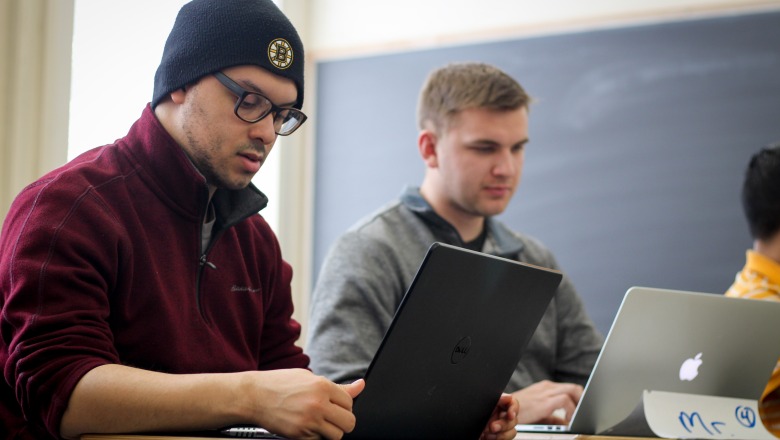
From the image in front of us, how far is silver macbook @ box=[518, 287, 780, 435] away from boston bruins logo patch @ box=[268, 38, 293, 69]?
66 centimetres

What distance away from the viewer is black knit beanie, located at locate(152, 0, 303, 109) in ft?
4.47

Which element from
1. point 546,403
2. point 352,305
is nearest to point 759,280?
point 546,403

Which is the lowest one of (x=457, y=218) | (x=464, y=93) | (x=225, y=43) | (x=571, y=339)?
(x=571, y=339)

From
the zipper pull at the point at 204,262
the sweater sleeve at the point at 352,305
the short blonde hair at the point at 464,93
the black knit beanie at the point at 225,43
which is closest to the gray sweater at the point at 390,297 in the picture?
the sweater sleeve at the point at 352,305

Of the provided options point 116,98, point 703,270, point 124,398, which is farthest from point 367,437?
point 703,270

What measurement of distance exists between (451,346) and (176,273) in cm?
45

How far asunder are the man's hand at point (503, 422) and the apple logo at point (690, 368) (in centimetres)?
36

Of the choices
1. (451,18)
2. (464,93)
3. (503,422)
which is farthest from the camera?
(451,18)

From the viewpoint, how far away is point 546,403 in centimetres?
178

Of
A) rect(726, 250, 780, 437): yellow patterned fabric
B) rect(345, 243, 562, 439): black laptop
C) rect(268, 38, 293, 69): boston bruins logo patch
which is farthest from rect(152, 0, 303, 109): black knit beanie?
rect(726, 250, 780, 437): yellow patterned fabric

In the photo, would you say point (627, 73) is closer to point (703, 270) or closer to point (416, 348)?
point (703, 270)

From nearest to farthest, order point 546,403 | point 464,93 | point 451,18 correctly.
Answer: point 546,403 → point 464,93 → point 451,18

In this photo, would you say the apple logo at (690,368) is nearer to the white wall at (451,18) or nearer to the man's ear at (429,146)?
the man's ear at (429,146)

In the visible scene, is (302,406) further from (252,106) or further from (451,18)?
(451,18)
